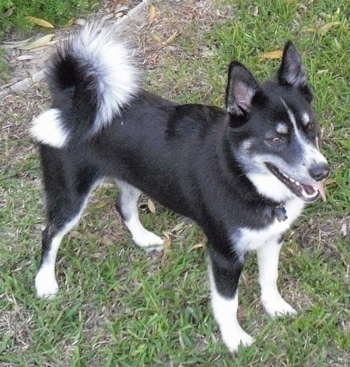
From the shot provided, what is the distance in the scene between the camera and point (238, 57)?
4.70 m

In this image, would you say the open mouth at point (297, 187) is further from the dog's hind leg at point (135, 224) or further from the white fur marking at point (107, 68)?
the dog's hind leg at point (135, 224)

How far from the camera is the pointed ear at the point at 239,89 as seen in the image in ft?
9.34

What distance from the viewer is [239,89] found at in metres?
2.88

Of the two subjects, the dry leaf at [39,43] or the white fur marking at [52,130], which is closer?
the white fur marking at [52,130]

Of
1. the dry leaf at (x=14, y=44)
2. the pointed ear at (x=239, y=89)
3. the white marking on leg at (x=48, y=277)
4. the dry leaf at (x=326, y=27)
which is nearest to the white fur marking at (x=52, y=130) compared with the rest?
the white marking on leg at (x=48, y=277)

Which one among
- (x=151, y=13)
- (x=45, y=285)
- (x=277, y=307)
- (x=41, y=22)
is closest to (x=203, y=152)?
(x=277, y=307)

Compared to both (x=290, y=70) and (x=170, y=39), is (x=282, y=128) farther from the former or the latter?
(x=170, y=39)

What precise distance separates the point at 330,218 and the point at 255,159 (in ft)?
3.56

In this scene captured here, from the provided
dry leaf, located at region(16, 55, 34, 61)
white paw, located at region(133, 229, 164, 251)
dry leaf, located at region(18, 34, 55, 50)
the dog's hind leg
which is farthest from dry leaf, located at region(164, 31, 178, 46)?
white paw, located at region(133, 229, 164, 251)

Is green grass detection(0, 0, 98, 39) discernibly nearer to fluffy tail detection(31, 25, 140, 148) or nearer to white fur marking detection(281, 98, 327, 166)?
fluffy tail detection(31, 25, 140, 148)

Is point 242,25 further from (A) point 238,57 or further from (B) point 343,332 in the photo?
(B) point 343,332

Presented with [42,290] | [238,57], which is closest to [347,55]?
[238,57]

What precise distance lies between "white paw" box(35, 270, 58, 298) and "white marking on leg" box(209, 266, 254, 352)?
81cm

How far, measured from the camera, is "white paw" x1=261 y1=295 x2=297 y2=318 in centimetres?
345
